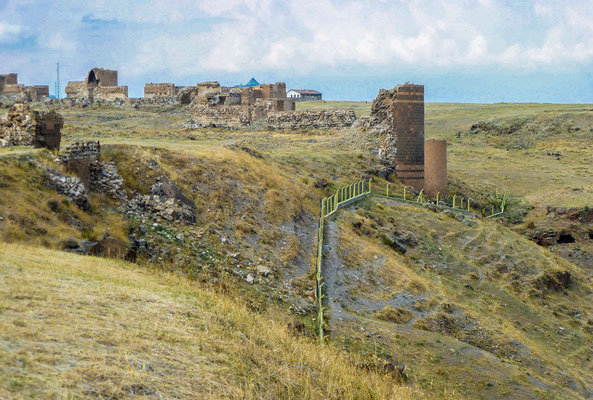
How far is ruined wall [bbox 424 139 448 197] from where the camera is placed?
30.2 metres

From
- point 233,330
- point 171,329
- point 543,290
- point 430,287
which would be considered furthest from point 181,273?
point 543,290

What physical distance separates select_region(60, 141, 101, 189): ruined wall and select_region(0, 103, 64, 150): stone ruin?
4.34ft

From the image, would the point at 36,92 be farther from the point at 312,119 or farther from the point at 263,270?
the point at 263,270

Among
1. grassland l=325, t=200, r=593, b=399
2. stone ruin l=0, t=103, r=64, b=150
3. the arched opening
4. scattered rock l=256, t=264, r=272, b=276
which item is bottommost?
grassland l=325, t=200, r=593, b=399

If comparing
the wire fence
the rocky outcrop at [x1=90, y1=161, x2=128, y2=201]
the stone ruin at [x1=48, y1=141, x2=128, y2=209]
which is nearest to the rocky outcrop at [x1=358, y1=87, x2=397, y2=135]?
the wire fence

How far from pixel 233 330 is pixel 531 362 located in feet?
27.0

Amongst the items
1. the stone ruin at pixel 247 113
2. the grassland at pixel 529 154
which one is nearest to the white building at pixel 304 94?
the grassland at pixel 529 154

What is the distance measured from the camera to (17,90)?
49.5 meters

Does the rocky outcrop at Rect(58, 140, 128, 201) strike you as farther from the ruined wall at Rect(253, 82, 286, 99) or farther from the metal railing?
the ruined wall at Rect(253, 82, 286, 99)

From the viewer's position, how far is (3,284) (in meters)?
7.75

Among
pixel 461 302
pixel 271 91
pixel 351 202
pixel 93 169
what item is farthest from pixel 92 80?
pixel 461 302

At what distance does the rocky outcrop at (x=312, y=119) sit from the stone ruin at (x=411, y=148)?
519 cm

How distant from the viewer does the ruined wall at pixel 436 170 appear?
99.0ft

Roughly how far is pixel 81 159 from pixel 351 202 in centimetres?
1080
